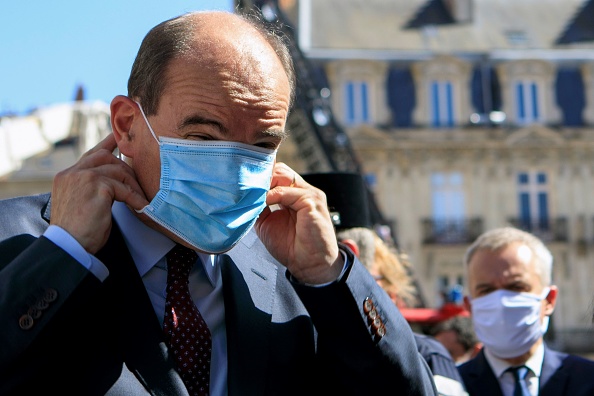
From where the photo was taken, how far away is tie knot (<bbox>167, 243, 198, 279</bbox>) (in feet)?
8.61

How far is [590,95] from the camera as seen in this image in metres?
33.4

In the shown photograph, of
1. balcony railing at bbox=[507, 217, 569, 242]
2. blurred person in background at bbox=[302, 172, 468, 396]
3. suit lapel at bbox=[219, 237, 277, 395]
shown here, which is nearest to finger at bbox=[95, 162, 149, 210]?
suit lapel at bbox=[219, 237, 277, 395]

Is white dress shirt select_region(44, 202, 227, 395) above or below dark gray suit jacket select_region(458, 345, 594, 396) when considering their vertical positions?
above

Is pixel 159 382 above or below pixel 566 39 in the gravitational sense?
above

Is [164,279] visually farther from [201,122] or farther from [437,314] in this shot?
[437,314]

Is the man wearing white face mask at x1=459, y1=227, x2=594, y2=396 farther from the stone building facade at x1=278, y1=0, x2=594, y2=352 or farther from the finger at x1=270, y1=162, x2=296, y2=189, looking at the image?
the stone building facade at x1=278, y1=0, x2=594, y2=352

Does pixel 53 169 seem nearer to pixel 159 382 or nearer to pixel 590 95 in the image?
pixel 590 95

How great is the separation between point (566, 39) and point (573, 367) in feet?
104

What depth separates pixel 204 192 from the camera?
2.57 metres

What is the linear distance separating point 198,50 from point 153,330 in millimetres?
746

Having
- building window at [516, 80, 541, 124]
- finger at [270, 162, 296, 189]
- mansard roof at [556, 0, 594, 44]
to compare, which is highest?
finger at [270, 162, 296, 189]

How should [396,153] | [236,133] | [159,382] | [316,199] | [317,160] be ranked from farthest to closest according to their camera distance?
[396,153] → [317,160] → [316,199] → [236,133] → [159,382]

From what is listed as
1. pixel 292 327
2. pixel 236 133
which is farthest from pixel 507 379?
pixel 236 133

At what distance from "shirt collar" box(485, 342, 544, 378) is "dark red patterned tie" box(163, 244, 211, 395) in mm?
2571
